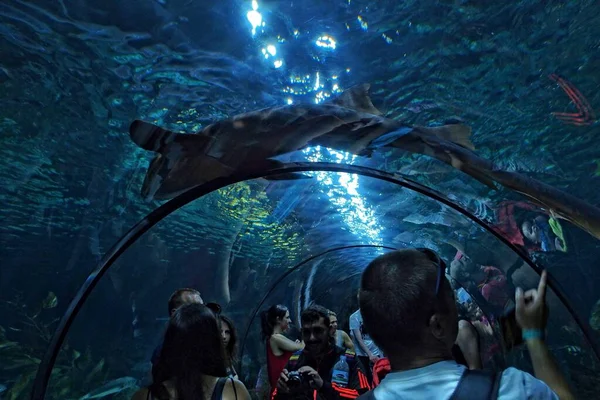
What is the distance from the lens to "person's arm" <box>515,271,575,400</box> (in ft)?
6.29

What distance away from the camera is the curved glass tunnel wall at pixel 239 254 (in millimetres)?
8500

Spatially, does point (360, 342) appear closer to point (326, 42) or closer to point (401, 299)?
point (326, 42)

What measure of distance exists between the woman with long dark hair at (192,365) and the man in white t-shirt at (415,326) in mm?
1140

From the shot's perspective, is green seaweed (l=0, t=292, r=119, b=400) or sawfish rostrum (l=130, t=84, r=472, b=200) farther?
green seaweed (l=0, t=292, r=119, b=400)

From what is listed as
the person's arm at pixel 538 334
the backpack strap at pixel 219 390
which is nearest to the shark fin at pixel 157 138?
the backpack strap at pixel 219 390

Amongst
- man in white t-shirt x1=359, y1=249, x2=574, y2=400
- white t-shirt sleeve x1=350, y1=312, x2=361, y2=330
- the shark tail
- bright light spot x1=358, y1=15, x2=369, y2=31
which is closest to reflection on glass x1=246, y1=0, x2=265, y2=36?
bright light spot x1=358, y1=15, x2=369, y2=31

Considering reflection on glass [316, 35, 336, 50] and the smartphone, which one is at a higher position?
reflection on glass [316, 35, 336, 50]

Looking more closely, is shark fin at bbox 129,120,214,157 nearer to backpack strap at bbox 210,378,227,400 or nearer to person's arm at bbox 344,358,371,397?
backpack strap at bbox 210,378,227,400

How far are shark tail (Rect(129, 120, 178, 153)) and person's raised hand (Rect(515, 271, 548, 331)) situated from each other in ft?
7.51

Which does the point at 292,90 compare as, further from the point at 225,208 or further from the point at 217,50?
the point at 225,208

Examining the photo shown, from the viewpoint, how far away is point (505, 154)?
6.47 meters

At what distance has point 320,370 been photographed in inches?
201

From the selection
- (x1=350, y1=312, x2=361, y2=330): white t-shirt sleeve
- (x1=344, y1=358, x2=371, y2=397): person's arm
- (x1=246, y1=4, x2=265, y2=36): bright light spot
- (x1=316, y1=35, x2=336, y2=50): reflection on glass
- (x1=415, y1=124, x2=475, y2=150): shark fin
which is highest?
(x1=316, y1=35, x2=336, y2=50): reflection on glass

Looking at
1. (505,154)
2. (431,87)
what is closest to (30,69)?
(431,87)
